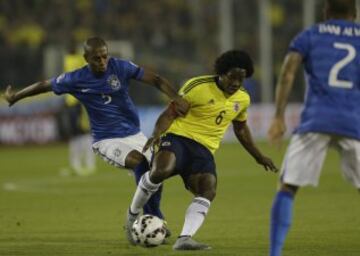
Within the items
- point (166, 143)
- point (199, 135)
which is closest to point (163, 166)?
point (166, 143)

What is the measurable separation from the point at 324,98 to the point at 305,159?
1.63 feet

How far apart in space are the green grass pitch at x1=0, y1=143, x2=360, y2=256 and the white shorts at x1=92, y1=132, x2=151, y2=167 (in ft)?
2.85

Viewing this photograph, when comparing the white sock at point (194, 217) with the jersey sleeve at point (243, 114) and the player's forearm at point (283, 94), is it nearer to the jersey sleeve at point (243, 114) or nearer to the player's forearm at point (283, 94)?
the jersey sleeve at point (243, 114)

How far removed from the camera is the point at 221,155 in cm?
2594

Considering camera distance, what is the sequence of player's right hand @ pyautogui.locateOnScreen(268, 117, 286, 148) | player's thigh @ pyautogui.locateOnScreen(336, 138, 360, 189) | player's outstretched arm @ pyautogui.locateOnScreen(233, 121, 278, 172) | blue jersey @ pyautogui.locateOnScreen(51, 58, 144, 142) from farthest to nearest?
blue jersey @ pyautogui.locateOnScreen(51, 58, 144, 142) < player's outstretched arm @ pyautogui.locateOnScreen(233, 121, 278, 172) < player's thigh @ pyautogui.locateOnScreen(336, 138, 360, 189) < player's right hand @ pyautogui.locateOnScreen(268, 117, 286, 148)

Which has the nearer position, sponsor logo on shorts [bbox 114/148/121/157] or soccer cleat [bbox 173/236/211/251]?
soccer cleat [bbox 173/236/211/251]

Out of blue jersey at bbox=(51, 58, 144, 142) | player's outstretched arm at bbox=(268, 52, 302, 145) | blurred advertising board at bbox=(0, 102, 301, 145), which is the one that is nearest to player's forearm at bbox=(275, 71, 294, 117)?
player's outstretched arm at bbox=(268, 52, 302, 145)

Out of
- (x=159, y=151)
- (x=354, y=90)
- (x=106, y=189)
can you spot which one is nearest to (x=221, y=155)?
(x=106, y=189)

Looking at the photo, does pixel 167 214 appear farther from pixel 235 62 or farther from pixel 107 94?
pixel 235 62

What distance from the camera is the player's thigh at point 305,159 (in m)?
7.88

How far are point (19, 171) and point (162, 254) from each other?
12.8m

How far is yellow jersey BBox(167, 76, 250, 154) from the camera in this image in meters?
10.1

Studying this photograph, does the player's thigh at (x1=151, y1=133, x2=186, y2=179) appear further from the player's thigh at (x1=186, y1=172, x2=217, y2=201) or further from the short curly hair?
the short curly hair

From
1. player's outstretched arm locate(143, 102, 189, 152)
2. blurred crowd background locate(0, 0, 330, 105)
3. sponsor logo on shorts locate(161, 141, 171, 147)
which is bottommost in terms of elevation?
blurred crowd background locate(0, 0, 330, 105)
